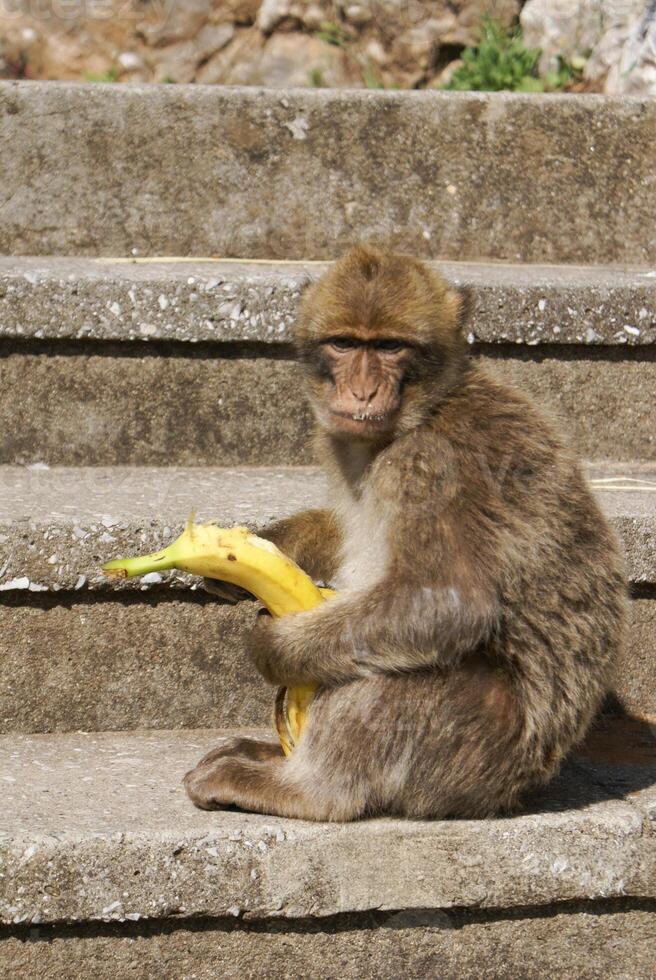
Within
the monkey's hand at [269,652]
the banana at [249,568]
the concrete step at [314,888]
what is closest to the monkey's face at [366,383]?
the banana at [249,568]

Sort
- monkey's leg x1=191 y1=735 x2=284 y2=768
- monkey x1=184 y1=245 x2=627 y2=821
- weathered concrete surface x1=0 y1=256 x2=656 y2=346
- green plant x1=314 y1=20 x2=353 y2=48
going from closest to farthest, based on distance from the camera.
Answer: monkey x1=184 y1=245 x2=627 y2=821, monkey's leg x1=191 y1=735 x2=284 y2=768, weathered concrete surface x1=0 y1=256 x2=656 y2=346, green plant x1=314 y1=20 x2=353 y2=48

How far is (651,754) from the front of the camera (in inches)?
134

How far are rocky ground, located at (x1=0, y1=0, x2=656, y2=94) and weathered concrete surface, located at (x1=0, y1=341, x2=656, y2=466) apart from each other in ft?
8.94

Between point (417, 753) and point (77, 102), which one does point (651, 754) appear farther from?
point (77, 102)

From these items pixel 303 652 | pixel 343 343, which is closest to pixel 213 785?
pixel 303 652

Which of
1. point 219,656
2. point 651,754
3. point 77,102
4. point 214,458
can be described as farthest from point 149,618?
point 77,102

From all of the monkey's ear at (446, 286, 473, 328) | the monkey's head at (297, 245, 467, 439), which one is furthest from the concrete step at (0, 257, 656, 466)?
the monkey's head at (297, 245, 467, 439)

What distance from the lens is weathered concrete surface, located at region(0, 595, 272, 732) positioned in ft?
11.1

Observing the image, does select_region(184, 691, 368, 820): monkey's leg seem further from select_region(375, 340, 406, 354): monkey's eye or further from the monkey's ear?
the monkey's ear

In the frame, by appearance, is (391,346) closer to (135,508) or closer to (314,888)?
(135,508)

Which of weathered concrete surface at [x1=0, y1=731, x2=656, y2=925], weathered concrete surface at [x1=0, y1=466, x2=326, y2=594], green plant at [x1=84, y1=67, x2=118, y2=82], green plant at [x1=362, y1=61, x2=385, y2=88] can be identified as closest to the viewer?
weathered concrete surface at [x1=0, y1=731, x2=656, y2=925]

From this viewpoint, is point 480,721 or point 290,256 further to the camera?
point 290,256

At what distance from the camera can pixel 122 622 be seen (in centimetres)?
339

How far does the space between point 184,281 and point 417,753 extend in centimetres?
158
